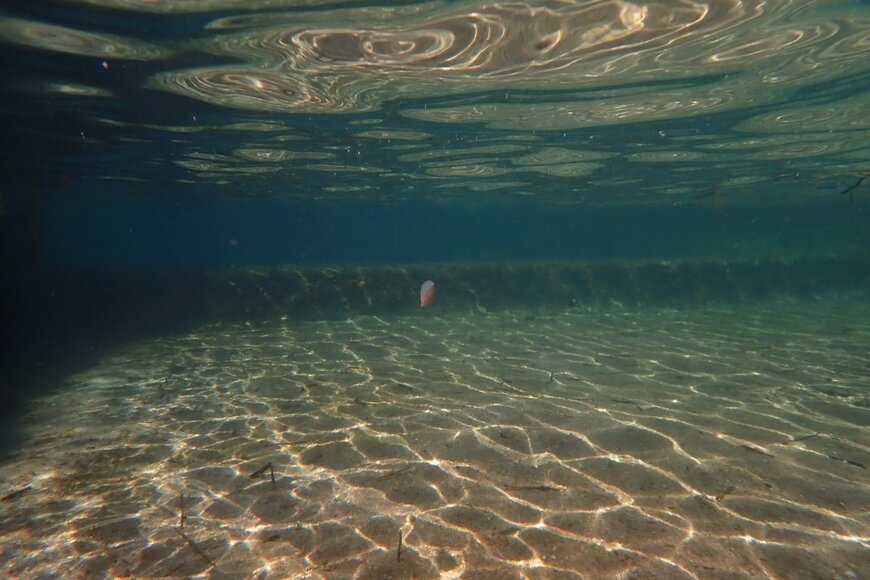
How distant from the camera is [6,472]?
6.11m

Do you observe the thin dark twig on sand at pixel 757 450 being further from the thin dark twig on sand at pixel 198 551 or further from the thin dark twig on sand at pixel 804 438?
the thin dark twig on sand at pixel 198 551

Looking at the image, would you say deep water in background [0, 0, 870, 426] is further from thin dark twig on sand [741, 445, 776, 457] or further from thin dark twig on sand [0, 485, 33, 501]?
thin dark twig on sand [741, 445, 776, 457]

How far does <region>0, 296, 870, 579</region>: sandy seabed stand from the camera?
166 inches

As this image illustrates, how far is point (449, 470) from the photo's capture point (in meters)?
5.82

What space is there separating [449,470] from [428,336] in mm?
9293

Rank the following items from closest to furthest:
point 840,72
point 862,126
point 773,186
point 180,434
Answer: point 180,434 < point 840,72 < point 862,126 < point 773,186

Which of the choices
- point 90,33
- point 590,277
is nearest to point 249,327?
point 90,33

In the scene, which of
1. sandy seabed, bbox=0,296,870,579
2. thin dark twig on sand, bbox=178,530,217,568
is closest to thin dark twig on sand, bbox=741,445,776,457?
sandy seabed, bbox=0,296,870,579

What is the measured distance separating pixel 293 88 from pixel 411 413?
31.0ft

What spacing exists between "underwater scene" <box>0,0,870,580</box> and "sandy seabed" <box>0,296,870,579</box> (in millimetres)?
48

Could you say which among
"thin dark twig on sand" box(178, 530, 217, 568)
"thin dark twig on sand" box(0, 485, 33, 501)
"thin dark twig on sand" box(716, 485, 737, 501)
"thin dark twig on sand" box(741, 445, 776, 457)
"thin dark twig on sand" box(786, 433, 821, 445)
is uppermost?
"thin dark twig on sand" box(178, 530, 217, 568)

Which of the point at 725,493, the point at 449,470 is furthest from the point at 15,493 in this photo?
the point at 725,493

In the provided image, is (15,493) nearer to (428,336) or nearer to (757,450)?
(757,450)

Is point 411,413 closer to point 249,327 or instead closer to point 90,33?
point 90,33
